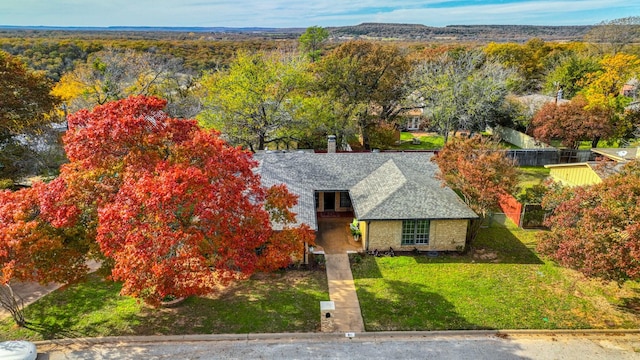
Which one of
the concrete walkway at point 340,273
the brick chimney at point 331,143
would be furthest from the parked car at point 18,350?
the brick chimney at point 331,143

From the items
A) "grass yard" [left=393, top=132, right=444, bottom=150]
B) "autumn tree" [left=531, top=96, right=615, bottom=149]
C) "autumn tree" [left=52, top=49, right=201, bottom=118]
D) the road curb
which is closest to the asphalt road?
the road curb

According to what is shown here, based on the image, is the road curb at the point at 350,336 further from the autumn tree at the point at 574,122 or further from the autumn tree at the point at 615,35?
the autumn tree at the point at 615,35

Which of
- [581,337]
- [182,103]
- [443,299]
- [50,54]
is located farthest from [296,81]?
[50,54]

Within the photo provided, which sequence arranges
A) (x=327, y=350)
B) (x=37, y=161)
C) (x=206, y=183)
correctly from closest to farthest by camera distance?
(x=206, y=183)
(x=327, y=350)
(x=37, y=161)

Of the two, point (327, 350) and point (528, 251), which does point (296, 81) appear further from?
point (327, 350)

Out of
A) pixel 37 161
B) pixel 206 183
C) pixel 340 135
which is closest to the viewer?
pixel 206 183

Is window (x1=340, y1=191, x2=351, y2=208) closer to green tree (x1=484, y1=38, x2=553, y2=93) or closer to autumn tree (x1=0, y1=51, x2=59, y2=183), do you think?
autumn tree (x1=0, y1=51, x2=59, y2=183)

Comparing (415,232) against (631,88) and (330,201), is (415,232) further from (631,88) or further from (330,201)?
(631,88)
